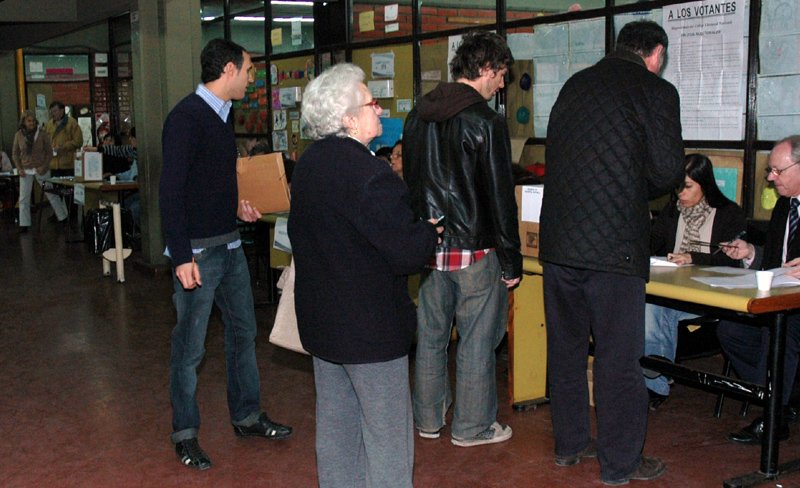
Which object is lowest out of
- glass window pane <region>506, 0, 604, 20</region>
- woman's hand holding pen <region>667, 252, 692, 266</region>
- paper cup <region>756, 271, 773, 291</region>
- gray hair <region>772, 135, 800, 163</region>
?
woman's hand holding pen <region>667, 252, 692, 266</region>

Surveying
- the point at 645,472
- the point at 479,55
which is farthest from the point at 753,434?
the point at 479,55

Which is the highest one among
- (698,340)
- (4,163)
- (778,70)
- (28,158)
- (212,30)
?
(212,30)

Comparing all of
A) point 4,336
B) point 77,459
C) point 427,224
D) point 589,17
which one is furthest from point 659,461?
point 4,336

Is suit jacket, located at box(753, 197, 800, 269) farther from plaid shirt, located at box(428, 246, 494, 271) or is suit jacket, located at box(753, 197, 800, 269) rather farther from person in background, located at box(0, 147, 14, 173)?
person in background, located at box(0, 147, 14, 173)

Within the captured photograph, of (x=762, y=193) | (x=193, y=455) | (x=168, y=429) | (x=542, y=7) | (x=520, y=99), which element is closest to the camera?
(x=193, y=455)

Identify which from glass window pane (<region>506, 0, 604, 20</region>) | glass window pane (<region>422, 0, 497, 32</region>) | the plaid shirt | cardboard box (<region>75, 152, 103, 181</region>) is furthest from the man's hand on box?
cardboard box (<region>75, 152, 103, 181</region>)

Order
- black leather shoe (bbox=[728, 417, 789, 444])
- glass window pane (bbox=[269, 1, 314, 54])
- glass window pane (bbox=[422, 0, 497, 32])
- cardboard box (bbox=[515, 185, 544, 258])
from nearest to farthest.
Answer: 1. black leather shoe (bbox=[728, 417, 789, 444])
2. cardboard box (bbox=[515, 185, 544, 258])
3. glass window pane (bbox=[422, 0, 497, 32])
4. glass window pane (bbox=[269, 1, 314, 54])

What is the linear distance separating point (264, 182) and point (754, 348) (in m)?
2.38

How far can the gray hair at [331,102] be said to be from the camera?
2.75 metres

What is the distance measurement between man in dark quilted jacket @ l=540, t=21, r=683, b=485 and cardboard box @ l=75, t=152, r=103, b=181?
8.18m

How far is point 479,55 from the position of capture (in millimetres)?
3959

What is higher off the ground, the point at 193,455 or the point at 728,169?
the point at 728,169

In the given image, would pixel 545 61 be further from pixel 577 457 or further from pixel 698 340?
pixel 577 457

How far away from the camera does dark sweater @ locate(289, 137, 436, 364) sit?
8.70ft
